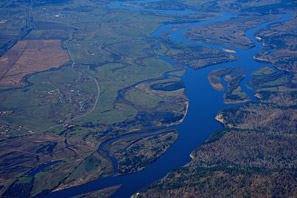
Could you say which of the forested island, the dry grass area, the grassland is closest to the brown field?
the forested island

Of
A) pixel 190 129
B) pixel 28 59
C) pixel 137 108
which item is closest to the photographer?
pixel 190 129

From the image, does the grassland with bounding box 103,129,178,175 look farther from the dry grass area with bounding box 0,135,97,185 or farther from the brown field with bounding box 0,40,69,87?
the brown field with bounding box 0,40,69,87

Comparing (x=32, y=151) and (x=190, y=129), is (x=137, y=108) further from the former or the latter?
(x=32, y=151)

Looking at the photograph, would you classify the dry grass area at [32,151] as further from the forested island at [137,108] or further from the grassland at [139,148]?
the grassland at [139,148]

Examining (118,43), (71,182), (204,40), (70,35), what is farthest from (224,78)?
(70,35)

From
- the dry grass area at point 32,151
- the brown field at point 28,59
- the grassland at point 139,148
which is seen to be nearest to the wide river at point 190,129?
the grassland at point 139,148

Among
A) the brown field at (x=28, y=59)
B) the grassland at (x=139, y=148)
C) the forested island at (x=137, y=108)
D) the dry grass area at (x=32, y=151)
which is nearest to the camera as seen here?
the forested island at (x=137, y=108)

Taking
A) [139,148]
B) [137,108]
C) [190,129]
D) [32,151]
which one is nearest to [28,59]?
[137,108]

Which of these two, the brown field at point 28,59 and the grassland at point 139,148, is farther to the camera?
the brown field at point 28,59
